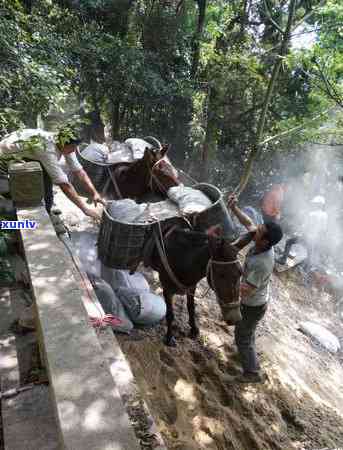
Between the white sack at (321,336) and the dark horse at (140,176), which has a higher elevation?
the dark horse at (140,176)

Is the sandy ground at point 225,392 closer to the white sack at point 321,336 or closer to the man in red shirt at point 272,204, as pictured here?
the white sack at point 321,336

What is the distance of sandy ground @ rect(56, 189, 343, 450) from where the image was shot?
347cm

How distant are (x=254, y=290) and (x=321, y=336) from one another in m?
3.69

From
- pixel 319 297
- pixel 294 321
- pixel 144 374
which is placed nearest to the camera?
pixel 144 374

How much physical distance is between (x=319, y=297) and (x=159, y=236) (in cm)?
653

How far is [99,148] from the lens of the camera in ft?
20.1

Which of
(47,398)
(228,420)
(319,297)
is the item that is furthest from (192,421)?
(319,297)

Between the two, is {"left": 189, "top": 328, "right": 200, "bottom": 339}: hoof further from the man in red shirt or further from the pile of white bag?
Answer: the man in red shirt

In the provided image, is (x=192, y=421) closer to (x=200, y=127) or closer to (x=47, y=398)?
(x=47, y=398)

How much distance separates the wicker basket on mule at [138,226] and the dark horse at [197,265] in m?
0.16

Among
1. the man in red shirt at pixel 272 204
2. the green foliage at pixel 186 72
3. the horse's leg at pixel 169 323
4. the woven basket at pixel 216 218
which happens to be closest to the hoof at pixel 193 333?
the horse's leg at pixel 169 323

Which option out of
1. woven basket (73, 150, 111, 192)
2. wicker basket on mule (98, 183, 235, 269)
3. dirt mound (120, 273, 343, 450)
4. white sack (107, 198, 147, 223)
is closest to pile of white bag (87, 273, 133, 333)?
dirt mound (120, 273, 343, 450)

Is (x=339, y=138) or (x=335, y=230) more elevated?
(x=339, y=138)

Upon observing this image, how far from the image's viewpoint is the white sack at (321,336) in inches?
263
